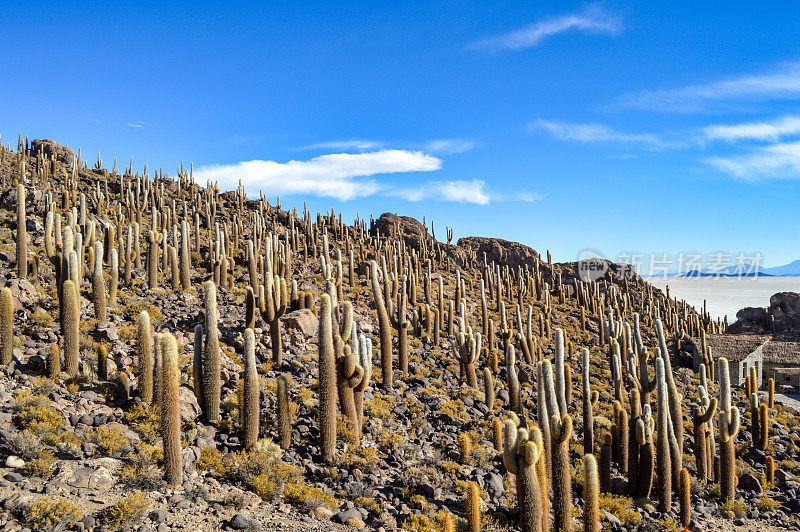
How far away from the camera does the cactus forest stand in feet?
27.9

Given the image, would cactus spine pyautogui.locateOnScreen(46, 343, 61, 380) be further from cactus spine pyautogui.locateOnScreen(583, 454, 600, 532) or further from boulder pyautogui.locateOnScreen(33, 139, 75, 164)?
boulder pyautogui.locateOnScreen(33, 139, 75, 164)

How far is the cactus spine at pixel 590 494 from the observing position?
358 inches

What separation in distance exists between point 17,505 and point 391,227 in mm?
40762

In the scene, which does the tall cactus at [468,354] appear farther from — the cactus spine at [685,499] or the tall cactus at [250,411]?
the tall cactus at [250,411]

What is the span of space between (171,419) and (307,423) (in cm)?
395

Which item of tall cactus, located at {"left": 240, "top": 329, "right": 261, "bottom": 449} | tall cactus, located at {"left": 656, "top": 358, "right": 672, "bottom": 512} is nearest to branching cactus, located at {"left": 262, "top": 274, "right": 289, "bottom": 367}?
tall cactus, located at {"left": 240, "top": 329, "right": 261, "bottom": 449}

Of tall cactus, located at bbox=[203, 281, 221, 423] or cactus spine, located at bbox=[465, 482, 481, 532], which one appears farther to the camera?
tall cactus, located at bbox=[203, 281, 221, 423]

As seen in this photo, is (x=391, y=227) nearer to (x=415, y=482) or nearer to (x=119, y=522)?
(x=415, y=482)

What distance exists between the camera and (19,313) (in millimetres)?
14375

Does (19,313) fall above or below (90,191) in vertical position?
below

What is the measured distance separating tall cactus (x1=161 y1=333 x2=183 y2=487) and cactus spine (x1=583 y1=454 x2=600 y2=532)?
7.23 metres

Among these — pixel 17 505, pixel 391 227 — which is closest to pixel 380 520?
pixel 17 505

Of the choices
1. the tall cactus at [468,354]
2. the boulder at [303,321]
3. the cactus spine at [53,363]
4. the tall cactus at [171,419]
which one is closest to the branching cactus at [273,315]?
the boulder at [303,321]

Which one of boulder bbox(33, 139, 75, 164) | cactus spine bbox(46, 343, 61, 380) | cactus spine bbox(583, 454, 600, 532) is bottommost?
cactus spine bbox(583, 454, 600, 532)
